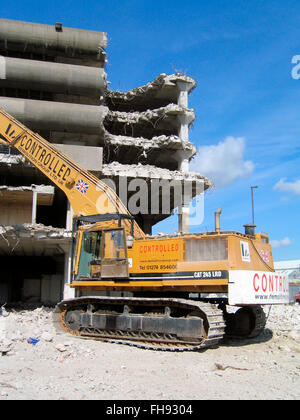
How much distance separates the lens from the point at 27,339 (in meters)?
11.3

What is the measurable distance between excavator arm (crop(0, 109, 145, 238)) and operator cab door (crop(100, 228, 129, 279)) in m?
0.91

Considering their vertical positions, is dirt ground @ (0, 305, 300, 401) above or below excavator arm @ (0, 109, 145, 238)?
below

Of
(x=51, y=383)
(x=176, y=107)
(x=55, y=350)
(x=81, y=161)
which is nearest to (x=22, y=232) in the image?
(x=81, y=161)

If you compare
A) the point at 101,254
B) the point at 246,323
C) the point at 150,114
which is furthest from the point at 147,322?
the point at 150,114

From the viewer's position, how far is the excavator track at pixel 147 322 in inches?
413

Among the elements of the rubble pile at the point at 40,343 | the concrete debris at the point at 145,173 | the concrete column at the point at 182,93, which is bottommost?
the rubble pile at the point at 40,343

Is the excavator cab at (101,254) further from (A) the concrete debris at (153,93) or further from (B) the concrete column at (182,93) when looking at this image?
(A) the concrete debris at (153,93)

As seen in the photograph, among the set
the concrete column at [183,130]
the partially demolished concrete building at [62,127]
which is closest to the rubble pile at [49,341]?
the partially demolished concrete building at [62,127]

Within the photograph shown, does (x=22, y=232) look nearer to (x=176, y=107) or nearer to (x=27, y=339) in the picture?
(x=27, y=339)

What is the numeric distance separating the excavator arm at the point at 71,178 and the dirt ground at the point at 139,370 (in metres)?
4.00

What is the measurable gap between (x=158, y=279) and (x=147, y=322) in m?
1.24

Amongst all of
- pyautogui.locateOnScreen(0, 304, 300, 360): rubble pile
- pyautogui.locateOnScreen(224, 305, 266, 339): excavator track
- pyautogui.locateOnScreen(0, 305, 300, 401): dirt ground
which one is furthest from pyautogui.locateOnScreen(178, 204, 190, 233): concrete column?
pyautogui.locateOnScreen(0, 305, 300, 401): dirt ground

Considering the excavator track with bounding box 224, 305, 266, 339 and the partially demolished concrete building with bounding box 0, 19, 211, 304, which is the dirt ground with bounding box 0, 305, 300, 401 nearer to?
the excavator track with bounding box 224, 305, 266, 339

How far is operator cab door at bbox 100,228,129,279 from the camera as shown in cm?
1188
